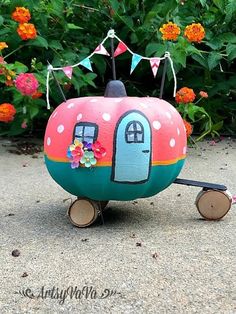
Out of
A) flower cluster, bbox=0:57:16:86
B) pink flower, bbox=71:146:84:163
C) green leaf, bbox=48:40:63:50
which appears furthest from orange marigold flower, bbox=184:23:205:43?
pink flower, bbox=71:146:84:163

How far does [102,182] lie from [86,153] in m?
0.15

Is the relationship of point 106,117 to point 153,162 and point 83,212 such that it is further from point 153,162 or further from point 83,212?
point 83,212

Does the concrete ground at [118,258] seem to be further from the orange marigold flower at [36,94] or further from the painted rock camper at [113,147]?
the orange marigold flower at [36,94]

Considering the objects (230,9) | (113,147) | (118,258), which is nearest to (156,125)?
(113,147)

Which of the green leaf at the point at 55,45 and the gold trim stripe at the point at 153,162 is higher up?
the green leaf at the point at 55,45

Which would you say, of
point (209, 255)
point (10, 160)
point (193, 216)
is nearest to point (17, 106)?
point (10, 160)

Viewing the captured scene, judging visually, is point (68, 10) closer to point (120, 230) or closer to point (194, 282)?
point (120, 230)

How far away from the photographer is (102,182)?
2838 millimetres

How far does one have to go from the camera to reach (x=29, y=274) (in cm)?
237

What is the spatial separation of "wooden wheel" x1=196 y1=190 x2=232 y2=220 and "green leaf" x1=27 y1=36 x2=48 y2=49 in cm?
230

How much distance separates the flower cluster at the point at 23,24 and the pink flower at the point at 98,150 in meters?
2.19

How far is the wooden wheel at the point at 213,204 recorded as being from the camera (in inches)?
120

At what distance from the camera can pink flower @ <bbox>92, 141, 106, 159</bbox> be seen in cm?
279

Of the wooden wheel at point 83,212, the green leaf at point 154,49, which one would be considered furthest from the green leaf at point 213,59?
A: the wooden wheel at point 83,212
